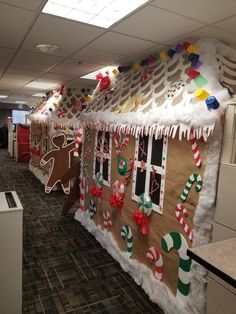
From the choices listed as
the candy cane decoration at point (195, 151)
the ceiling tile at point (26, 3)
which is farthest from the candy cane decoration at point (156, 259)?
the ceiling tile at point (26, 3)

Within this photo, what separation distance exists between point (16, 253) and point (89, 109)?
2.31m

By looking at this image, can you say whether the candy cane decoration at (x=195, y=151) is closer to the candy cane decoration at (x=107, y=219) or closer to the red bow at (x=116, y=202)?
the red bow at (x=116, y=202)

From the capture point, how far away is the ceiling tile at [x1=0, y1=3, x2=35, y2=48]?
69.8 inches

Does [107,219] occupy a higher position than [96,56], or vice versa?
[96,56]

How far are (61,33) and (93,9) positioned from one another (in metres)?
0.55

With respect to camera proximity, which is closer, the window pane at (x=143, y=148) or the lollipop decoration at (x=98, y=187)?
the window pane at (x=143, y=148)

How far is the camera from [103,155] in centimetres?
324

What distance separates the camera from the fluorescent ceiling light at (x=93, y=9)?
1.63 metres

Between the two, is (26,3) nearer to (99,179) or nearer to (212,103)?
(212,103)

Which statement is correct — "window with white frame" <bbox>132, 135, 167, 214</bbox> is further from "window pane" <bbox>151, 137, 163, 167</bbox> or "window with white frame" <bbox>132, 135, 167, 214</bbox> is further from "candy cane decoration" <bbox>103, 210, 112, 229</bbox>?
"candy cane decoration" <bbox>103, 210, 112, 229</bbox>

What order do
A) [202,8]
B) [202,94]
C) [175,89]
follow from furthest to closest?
[175,89] < [202,94] < [202,8]

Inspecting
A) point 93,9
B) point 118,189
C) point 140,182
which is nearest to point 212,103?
point 93,9

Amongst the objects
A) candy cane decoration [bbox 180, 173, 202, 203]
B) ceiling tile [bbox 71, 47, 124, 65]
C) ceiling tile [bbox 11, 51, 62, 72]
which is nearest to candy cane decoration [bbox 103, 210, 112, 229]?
candy cane decoration [bbox 180, 173, 202, 203]

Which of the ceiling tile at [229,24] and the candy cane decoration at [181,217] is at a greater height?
the ceiling tile at [229,24]
